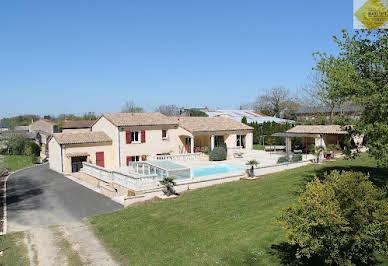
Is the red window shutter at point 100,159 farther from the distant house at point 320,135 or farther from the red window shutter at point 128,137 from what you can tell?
the distant house at point 320,135

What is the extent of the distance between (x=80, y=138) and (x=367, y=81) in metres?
28.0

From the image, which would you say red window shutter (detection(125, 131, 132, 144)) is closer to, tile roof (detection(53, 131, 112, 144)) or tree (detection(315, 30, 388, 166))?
tile roof (detection(53, 131, 112, 144))

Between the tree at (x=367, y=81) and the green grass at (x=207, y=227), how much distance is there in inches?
172

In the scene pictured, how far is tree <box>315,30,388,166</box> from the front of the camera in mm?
12138

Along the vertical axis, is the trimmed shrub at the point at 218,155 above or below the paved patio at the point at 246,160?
above

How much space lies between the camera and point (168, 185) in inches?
766

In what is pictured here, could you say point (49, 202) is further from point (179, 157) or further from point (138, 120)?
point (138, 120)

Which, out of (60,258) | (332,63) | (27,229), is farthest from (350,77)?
(27,229)

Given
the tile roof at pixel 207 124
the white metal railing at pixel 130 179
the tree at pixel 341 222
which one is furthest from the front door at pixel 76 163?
the tree at pixel 341 222

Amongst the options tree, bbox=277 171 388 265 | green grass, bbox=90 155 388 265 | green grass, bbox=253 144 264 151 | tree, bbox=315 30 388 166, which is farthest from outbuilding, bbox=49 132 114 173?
tree, bbox=277 171 388 265

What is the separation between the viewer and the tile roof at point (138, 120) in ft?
113

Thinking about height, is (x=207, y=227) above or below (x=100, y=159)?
below

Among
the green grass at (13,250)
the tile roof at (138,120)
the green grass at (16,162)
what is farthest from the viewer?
the green grass at (16,162)

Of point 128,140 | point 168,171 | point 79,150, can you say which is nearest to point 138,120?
point 128,140
